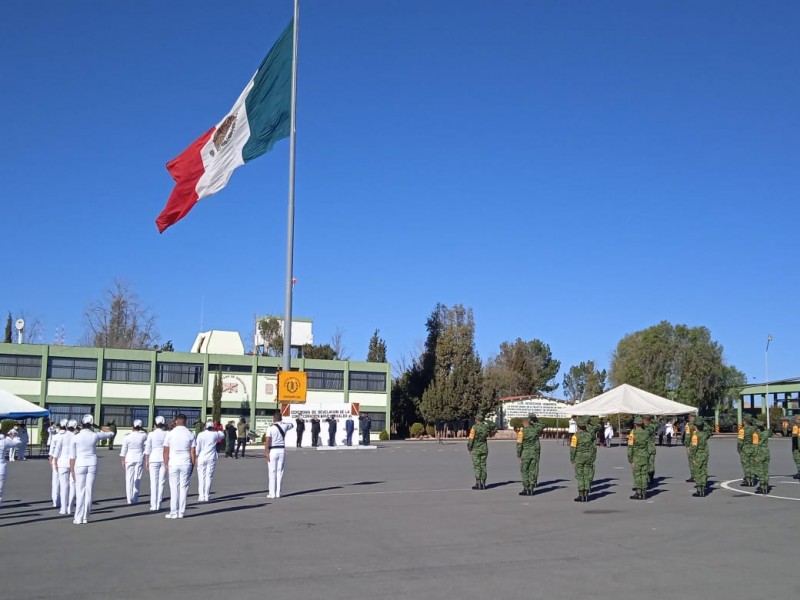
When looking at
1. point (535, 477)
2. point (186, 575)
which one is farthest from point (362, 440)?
point (186, 575)

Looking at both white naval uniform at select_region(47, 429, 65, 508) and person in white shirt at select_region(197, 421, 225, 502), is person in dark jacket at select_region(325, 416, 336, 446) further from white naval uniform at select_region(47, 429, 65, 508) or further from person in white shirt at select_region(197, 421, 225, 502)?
white naval uniform at select_region(47, 429, 65, 508)

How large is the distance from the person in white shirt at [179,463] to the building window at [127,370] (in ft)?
151

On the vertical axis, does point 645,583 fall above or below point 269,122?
below

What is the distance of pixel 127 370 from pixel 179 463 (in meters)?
46.7

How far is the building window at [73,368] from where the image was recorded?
187ft

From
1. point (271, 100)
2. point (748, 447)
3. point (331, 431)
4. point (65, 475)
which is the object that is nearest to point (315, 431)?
point (331, 431)

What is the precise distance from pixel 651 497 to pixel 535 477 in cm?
256

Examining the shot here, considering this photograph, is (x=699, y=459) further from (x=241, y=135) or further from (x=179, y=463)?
(x=241, y=135)

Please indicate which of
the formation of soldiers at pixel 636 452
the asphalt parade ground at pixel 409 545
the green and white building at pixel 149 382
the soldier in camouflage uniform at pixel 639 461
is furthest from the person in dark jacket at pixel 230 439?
the soldier in camouflage uniform at pixel 639 461

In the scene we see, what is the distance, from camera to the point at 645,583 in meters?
9.17

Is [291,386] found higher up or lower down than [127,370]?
lower down

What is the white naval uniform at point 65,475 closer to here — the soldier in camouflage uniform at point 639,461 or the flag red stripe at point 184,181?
the flag red stripe at point 184,181

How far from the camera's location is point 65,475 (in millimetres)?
15094

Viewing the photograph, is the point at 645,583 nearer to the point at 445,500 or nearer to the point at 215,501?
the point at 445,500
